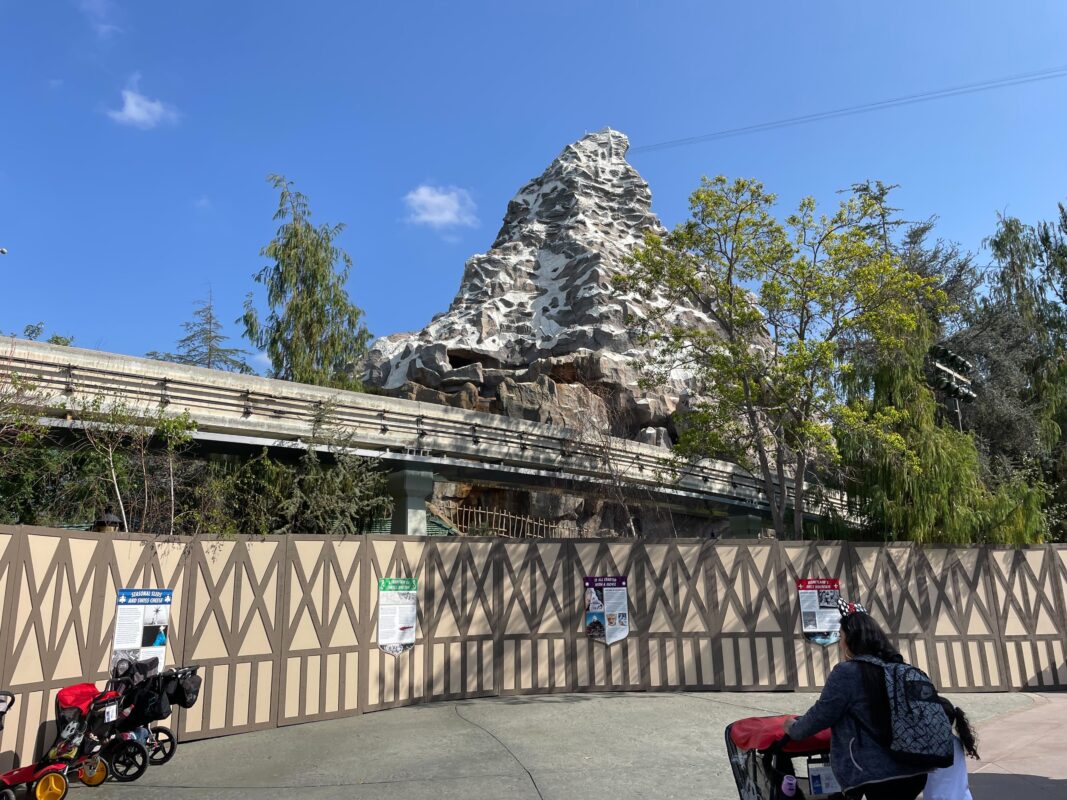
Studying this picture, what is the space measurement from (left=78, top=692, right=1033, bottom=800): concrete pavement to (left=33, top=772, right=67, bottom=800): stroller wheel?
39cm

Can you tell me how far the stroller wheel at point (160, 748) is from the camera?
7371 millimetres

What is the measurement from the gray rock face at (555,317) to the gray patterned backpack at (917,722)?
1326 centimetres

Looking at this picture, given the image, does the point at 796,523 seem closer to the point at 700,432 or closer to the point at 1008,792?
the point at 700,432

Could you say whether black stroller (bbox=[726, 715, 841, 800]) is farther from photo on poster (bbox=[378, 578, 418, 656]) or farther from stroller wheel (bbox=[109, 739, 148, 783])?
photo on poster (bbox=[378, 578, 418, 656])

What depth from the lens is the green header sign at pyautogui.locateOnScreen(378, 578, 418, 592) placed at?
34.3ft

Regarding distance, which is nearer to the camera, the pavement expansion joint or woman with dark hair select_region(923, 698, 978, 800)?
woman with dark hair select_region(923, 698, 978, 800)

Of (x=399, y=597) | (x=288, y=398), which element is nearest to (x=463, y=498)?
(x=288, y=398)

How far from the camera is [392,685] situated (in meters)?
10.2

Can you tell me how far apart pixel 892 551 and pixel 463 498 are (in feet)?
57.3

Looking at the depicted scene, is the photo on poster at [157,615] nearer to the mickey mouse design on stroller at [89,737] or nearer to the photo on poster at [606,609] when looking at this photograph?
the mickey mouse design on stroller at [89,737]

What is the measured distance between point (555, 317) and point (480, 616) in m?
40.2

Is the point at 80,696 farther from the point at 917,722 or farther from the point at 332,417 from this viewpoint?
the point at 332,417

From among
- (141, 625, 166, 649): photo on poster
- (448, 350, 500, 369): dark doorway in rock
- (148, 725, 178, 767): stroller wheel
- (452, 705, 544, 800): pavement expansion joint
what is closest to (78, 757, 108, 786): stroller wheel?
(148, 725, 178, 767): stroller wheel

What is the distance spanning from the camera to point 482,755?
7539mm
